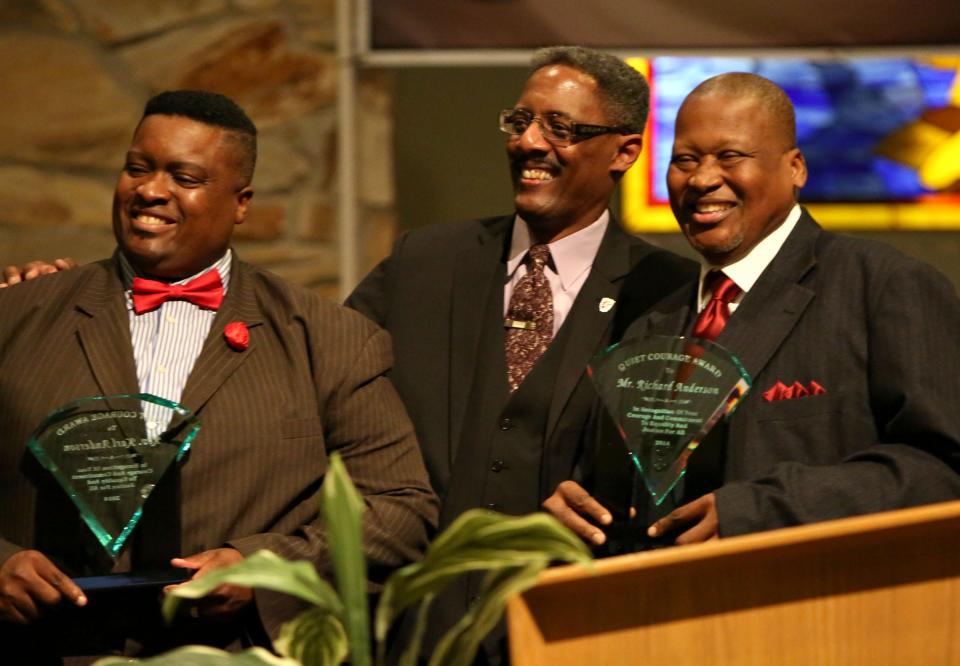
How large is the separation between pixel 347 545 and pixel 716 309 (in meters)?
1.18

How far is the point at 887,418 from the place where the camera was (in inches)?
87.9

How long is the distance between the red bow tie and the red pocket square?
897 mm

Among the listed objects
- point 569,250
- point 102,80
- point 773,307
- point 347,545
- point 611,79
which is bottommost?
point 347,545

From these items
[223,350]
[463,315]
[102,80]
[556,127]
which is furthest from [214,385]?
[102,80]

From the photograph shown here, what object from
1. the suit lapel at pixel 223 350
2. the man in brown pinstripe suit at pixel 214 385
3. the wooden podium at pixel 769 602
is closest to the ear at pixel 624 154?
the man in brown pinstripe suit at pixel 214 385

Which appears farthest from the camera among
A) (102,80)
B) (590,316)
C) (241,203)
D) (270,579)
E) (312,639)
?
(102,80)

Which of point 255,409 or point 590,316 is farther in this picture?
point 590,316

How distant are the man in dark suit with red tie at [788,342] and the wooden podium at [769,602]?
0.38 meters

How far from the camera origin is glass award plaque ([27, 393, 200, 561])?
217 cm

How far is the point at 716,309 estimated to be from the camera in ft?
8.02

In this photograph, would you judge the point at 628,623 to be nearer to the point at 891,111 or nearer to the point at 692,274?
the point at 692,274

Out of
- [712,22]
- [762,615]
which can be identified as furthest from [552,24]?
[762,615]

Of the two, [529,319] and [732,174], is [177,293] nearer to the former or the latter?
[529,319]

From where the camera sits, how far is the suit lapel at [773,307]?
232 centimetres
